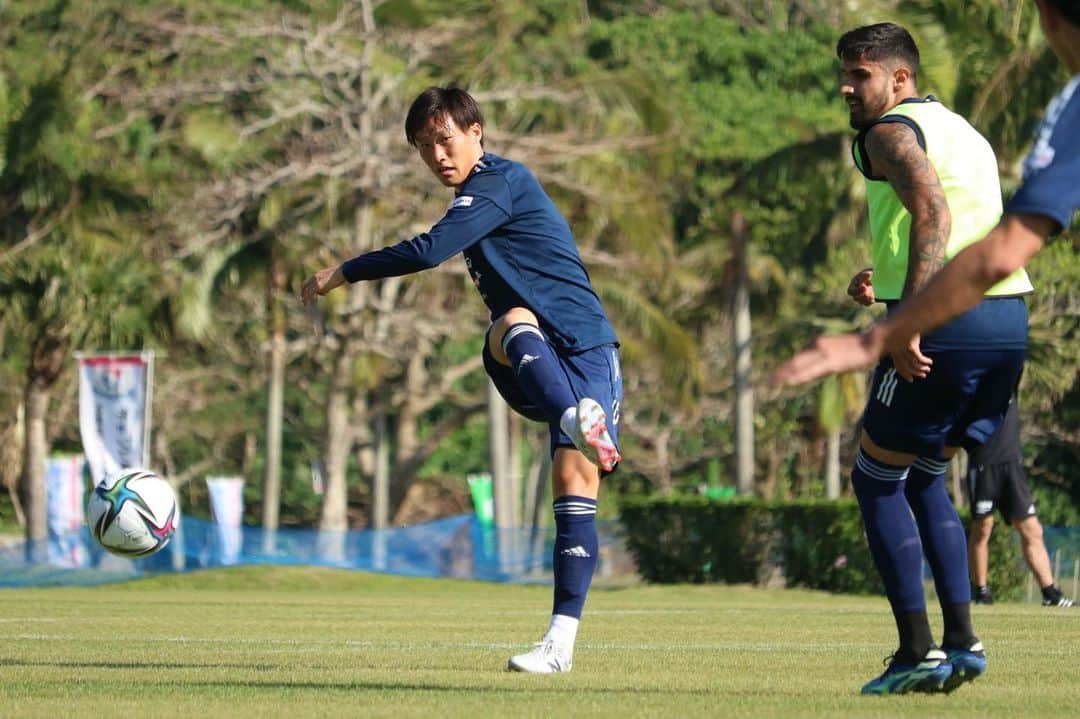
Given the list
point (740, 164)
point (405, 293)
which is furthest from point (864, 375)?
point (405, 293)

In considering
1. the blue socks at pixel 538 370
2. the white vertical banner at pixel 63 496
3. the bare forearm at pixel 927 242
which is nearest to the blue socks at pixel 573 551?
the blue socks at pixel 538 370

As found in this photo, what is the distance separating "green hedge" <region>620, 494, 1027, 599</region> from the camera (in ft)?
71.6

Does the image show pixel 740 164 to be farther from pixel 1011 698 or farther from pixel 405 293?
pixel 1011 698

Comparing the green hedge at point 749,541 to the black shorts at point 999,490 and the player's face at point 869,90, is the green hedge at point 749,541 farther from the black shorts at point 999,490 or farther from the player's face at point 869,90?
the player's face at point 869,90

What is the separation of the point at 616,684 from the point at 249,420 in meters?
46.0

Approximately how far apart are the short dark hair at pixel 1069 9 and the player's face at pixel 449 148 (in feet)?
10.8

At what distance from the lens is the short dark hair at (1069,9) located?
4.82 metres

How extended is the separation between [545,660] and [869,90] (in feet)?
7.88

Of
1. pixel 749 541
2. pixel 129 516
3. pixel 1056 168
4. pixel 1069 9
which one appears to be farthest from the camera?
pixel 749 541

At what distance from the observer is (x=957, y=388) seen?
623cm

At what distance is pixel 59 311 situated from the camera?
107ft

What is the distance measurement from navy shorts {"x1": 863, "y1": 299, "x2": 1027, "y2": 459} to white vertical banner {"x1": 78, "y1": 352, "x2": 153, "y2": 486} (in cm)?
2161

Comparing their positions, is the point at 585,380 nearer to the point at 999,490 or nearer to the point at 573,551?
the point at 573,551

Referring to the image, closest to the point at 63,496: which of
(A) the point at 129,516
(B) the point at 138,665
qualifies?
(A) the point at 129,516
